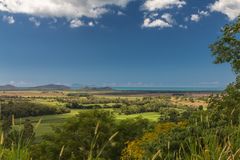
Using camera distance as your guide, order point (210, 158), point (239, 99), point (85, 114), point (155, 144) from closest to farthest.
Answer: point (210, 158) < point (155, 144) < point (239, 99) < point (85, 114)

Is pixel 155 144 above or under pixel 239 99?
under

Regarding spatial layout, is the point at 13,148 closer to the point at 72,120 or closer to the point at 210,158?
the point at 210,158

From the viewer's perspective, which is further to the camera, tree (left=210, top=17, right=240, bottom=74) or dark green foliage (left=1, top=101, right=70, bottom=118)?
dark green foliage (left=1, top=101, right=70, bottom=118)

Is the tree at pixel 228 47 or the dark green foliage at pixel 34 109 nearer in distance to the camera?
the tree at pixel 228 47

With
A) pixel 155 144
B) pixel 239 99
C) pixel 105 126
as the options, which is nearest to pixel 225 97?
pixel 239 99

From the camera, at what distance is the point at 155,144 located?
Answer: 26141mm

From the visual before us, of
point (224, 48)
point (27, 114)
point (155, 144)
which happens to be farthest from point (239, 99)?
point (27, 114)

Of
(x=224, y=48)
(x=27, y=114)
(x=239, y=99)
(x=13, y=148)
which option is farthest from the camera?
(x=27, y=114)

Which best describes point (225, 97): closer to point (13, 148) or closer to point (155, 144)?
point (155, 144)

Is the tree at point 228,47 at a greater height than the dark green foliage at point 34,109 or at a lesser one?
greater

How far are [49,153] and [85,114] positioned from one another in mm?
7457

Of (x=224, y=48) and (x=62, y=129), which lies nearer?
(x=224, y=48)

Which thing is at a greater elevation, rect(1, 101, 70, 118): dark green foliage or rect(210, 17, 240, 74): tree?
rect(210, 17, 240, 74): tree

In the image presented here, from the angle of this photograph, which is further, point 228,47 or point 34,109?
point 34,109
